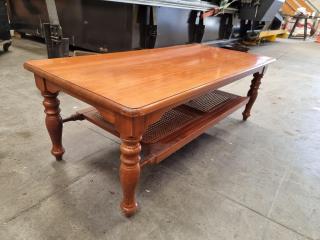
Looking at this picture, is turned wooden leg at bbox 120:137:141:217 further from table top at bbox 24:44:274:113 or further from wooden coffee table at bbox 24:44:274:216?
table top at bbox 24:44:274:113

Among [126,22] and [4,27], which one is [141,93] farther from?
[4,27]

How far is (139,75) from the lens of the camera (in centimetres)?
106

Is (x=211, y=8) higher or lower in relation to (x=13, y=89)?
higher

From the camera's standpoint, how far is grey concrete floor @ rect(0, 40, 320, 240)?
0.98m

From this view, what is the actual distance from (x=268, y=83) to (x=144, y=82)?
8.46ft

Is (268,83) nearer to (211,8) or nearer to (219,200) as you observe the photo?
(211,8)

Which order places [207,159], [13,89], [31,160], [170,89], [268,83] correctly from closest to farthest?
1. [170,89]
2. [31,160]
3. [207,159]
4. [13,89]
5. [268,83]

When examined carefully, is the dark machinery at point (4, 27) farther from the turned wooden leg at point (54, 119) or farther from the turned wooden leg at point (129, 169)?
the turned wooden leg at point (129, 169)

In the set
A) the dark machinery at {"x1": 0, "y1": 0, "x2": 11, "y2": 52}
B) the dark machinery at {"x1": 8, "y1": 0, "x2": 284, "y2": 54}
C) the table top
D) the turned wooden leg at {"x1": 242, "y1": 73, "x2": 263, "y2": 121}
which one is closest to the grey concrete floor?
the turned wooden leg at {"x1": 242, "y1": 73, "x2": 263, "y2": 121}

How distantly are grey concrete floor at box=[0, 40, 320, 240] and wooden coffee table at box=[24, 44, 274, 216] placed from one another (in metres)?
0.13

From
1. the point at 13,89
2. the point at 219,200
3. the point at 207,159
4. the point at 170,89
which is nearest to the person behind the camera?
the point at 170,89

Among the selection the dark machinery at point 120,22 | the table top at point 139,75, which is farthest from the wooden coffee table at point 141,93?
the dark machinery at point 120,22

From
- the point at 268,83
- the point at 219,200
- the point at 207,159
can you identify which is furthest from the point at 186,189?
the point at 268,83

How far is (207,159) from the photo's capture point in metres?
1.45
